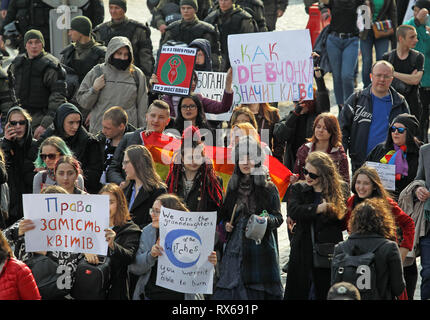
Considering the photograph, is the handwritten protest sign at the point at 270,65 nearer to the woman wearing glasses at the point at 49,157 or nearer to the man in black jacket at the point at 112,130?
the man in black jacket at the point at 112,130

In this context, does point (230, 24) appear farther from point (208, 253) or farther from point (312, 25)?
point (208, 253)

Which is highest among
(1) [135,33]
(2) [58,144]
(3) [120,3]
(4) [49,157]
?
(3) [120,3]

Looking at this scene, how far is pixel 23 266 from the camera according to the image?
7500mm

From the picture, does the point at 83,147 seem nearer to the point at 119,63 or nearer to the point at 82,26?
the point at 119,63

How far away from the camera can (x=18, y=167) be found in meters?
10.8

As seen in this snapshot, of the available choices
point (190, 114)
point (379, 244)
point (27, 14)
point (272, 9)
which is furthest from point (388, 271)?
point (272, 9)

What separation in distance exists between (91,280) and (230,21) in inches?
306

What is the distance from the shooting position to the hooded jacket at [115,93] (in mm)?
12023

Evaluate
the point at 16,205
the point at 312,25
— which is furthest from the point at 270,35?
the point at 312,25

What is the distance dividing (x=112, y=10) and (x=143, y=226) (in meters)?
5.93

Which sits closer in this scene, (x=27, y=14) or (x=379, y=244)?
(x=379, y=244)

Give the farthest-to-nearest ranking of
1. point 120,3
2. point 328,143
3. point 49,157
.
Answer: point 120,3 → point 328,143 → point 49,157

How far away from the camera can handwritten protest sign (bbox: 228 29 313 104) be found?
37.9 ft

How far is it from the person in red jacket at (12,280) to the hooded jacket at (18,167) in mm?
Answer: 3231
